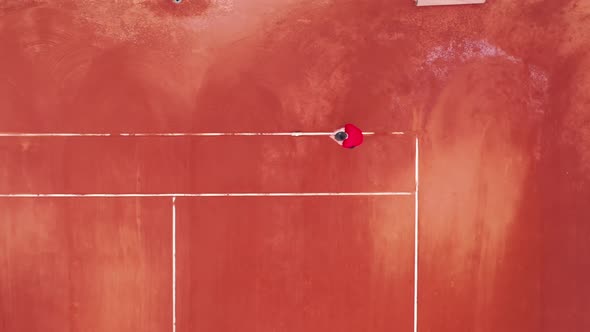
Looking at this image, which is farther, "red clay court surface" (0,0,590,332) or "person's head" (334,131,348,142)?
"red clay court surface" (0,0,590,332)

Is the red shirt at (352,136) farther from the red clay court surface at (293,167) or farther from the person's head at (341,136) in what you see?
the red clay court surface at (293,167)

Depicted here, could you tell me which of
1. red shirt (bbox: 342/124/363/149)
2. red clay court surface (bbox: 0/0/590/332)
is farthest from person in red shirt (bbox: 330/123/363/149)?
red clay court surface (bbox: 0/0/590/332)

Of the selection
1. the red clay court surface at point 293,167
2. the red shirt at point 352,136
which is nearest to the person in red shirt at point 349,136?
the red shirt at point 352,136

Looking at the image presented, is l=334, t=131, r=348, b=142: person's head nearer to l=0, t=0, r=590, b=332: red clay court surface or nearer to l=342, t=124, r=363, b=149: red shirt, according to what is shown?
l=342, t=124, r=363, b=149: red shirt

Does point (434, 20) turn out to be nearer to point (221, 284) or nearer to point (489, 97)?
point (489, 97)

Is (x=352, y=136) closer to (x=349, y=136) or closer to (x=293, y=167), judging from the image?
(x=349, y=136)

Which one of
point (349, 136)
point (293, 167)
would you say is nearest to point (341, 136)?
point (349, 136)

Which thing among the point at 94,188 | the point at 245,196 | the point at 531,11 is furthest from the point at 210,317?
the point at 531,11

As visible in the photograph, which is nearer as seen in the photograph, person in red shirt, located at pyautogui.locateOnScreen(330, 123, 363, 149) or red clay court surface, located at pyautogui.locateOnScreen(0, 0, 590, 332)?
person in red shirt, located at pyautogui.locateOnScreen(330, 123, 363, 149)
